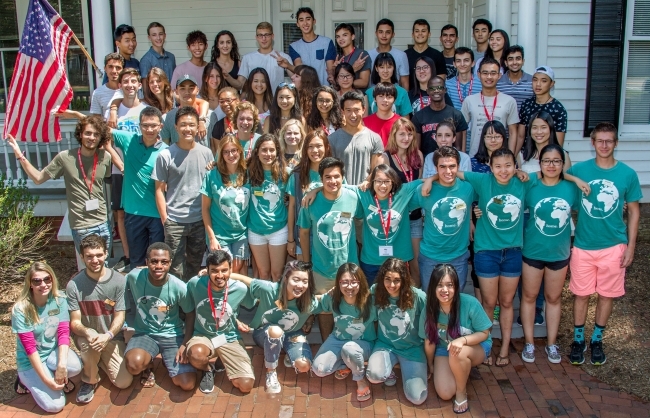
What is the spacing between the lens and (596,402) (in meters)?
4.54

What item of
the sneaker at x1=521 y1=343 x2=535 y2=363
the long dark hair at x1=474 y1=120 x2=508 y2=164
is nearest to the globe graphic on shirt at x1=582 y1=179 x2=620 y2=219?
the long dark hair at x1=474 y1=120 x2=508 y2=164

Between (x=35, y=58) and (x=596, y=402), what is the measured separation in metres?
5.41

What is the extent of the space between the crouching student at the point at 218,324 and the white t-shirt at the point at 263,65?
2.89m

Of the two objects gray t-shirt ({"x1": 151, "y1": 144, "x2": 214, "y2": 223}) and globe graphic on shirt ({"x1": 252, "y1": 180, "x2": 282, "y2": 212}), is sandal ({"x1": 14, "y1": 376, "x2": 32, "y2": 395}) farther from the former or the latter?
globe graphic on shirt ({"x1": 252, "y1": 180, "x2": 282, "y2": 212})

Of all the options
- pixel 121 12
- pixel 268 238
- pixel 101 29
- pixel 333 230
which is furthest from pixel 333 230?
pixel 121 12

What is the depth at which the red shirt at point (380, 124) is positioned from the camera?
18.7 feet

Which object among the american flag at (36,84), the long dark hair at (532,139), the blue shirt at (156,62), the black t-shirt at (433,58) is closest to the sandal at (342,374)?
the long dark hair at (532,139)

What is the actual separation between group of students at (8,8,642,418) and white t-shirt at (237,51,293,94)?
1.47 meters

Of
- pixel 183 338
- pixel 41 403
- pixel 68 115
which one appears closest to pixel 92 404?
pixel 41 403

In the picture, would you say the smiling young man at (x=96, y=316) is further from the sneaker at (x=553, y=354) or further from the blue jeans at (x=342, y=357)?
the sneaker at (x=553, y=354)

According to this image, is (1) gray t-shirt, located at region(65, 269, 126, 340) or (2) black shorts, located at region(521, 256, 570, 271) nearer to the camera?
(1) gray t-shirt, located at region(65, 269, 126, 340)

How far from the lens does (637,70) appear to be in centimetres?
770

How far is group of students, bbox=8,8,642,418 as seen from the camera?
466 centimetres

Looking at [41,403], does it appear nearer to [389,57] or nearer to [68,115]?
[68,115]
